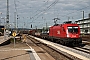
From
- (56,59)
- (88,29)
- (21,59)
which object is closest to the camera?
(21,59)

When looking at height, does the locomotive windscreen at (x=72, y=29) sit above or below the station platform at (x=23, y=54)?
above

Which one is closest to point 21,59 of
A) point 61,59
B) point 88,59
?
point 61,59

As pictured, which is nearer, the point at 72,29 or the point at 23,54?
the point at 23,54

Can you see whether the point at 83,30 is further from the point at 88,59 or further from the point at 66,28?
the point at 88,59

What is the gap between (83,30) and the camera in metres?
100

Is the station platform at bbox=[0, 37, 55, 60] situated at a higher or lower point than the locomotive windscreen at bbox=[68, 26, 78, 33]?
lower

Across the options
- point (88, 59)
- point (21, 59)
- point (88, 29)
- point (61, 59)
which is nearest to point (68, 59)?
point (61, 59)

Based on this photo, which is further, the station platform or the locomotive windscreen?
the locomotive windscreen

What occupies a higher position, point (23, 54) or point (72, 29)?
point (72, 29)

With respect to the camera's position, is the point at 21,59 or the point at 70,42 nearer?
the point at 21,59

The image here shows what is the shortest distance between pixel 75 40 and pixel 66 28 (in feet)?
7.47

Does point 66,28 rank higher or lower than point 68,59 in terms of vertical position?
higher

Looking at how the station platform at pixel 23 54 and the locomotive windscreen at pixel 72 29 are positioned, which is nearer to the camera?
the station platform at pixel 23 54

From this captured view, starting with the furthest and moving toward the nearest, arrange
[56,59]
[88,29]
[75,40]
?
[88,29] < [75,40] < [56,59]
